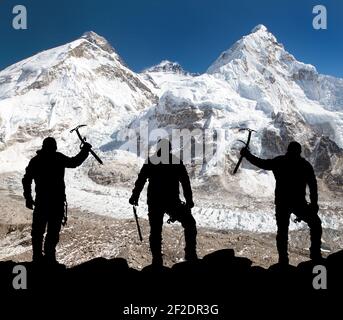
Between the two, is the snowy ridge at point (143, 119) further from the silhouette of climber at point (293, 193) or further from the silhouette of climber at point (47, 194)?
the silhouette of climber at point (47, 194)

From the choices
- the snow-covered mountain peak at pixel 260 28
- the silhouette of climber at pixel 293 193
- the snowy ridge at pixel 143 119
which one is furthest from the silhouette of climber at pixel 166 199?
the snow-covered mountain peak at pixel 260 28

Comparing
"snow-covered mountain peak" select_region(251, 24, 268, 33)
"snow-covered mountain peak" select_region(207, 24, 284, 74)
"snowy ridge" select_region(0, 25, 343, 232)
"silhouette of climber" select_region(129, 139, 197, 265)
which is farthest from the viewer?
"snow-covered mountain peak" select_region(251, 24, 268, 33)

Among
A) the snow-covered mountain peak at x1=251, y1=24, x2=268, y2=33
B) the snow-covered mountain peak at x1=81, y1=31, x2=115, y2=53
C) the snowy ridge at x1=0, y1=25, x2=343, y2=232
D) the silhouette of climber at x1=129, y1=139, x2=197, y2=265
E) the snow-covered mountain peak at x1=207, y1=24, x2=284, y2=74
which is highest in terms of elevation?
the snow-covered mountain peak at x1=81, y1=31, x2=115, y2=53

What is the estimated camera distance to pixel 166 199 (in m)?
7.66

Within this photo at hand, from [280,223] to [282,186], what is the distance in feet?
2.10

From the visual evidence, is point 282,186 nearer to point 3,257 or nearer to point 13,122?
point 3,257

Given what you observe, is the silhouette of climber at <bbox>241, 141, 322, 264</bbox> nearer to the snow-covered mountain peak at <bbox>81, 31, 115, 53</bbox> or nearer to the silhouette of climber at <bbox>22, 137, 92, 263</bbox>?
the silhouette of climber at <bbox>22, 137, 92, 263</bbox>

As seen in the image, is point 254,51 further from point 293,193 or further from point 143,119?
point 293,193

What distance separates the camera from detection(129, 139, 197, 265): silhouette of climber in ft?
24.9

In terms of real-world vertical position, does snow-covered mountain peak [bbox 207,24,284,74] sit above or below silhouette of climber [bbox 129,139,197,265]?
above

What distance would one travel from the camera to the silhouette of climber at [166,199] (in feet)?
24.9

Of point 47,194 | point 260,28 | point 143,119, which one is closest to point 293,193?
point 47,194

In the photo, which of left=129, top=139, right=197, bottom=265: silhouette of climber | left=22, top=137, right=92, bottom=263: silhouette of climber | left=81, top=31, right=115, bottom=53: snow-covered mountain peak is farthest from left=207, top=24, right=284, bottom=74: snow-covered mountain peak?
left=22, top=137, right=92, bottom=263: silhouette of climber

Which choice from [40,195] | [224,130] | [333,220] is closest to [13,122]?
[224,130]
